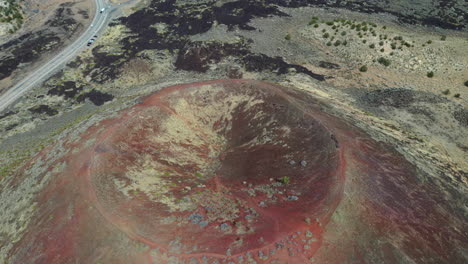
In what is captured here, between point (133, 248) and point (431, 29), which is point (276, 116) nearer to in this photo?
point (133, 248)

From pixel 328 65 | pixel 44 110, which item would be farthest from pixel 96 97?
pixel 328 65

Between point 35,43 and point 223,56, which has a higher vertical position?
point 35,43

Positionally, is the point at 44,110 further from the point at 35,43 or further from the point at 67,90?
the point at 35,43

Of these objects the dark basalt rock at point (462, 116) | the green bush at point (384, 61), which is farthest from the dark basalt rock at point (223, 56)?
the dark basalt rock at point (462, 116)

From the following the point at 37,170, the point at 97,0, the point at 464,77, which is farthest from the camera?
the point at 97,0

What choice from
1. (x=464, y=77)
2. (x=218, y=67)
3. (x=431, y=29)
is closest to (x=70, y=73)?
(x=218, y=67)

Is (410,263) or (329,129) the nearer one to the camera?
(410,263)

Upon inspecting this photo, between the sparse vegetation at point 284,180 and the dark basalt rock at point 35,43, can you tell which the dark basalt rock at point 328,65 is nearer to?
the sparse vegetation at point 284,180
